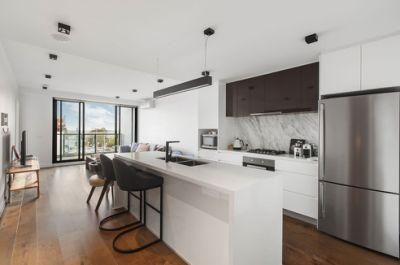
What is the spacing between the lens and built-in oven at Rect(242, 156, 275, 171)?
10.9 ft

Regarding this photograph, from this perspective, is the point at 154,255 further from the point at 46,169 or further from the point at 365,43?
the point at 46,169

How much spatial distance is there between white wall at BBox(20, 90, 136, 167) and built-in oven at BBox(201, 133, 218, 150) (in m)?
5.28

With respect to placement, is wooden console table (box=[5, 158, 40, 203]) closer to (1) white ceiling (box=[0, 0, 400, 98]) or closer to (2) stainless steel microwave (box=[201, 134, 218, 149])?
(1) white ceiling (box=[0, 0, 400, 98])

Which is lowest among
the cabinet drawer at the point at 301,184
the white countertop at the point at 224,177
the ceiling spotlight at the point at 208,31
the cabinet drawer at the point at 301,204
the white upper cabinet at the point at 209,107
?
the cabinet drawer at the point at 301,204

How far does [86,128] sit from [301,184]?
23.9 feet

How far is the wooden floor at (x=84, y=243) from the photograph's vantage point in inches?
81.4

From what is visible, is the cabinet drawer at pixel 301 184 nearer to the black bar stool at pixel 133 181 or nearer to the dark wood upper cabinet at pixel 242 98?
the dark wood upper cabinet at pixel 242 98

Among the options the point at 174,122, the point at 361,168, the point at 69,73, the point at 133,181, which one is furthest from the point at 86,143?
the point at 361,168

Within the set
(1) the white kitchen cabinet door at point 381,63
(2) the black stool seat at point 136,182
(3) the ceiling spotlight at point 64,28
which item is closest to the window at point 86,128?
(3) the ceiling spotlight at point 64,28

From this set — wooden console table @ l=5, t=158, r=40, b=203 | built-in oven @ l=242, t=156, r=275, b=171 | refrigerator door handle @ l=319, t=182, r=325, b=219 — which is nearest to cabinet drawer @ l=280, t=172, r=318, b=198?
refrigerator door handle @ l=319, t=182, r=325, b=219

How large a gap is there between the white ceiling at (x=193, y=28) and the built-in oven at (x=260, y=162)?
5.37 feet

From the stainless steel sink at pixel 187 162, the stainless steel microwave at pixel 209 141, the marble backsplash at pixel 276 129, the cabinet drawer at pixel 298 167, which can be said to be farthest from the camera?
the stainless steel microwave at pixel 209 141

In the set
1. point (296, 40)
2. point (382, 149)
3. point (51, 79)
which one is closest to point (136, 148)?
point (51, 79)

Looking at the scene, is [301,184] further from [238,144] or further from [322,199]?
[238,144]
